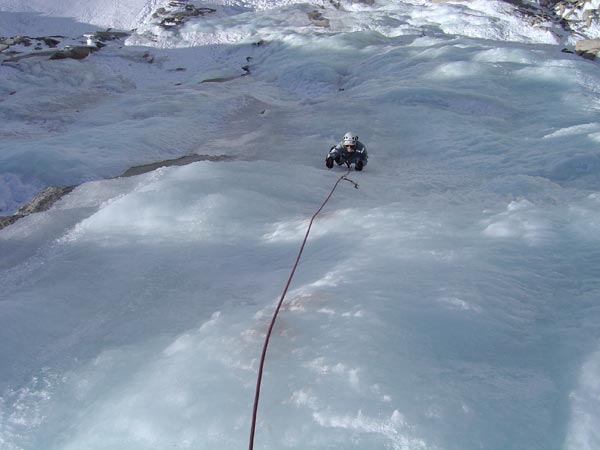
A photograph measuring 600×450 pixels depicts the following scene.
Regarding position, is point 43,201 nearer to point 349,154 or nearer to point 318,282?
point 349,154

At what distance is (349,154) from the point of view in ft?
25.4

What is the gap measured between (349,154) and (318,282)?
13.6 ft

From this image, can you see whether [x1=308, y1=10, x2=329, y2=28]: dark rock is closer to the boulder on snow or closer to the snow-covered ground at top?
the boulder on snow

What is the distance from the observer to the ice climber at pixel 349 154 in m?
7.71

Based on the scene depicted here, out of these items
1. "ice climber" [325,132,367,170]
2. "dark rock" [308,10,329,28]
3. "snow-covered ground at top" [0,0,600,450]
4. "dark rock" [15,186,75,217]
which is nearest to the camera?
"snow-covered ground at top" [0,0,600,450]

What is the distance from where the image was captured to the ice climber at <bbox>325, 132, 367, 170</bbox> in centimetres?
771

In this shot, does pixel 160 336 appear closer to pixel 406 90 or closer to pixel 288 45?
pixel 406 90

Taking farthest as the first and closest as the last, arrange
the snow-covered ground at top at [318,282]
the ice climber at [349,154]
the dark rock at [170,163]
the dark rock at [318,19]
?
the dark rock at [318,19], the dark rock at [170,163], the ice climber at [349,154], the snow-covered ground at top at [318,282]

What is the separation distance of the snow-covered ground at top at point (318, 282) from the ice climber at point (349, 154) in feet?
0.65

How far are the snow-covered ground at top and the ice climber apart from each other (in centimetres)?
20

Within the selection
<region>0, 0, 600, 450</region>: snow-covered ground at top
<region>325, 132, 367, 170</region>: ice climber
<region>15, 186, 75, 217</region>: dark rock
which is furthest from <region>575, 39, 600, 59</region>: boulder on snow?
<region>15, 186, 75, 217</region>: dark rock

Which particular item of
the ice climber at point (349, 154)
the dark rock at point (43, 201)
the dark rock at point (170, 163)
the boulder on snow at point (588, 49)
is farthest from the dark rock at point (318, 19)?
the dark rock at point (43, 201)

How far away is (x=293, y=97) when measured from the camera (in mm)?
14695

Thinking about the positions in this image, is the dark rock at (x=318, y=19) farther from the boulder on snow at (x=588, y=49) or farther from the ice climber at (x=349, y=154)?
the ice climber at (x=349, y=154)
